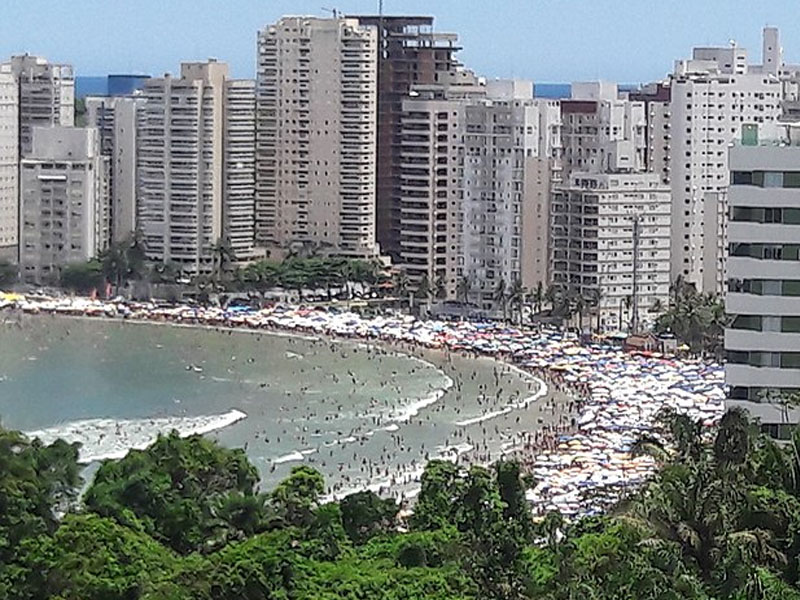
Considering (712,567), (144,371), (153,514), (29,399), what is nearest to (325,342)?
(144,371)

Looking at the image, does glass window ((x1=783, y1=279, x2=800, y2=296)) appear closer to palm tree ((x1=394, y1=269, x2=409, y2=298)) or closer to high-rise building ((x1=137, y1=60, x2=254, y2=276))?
palm tree ((x1=394, y1=269, x2=409, y2=298))

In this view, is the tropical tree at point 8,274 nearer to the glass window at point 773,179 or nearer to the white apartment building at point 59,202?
the white apartment building at point 59,202

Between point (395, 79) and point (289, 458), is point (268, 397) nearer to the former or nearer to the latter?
point (289, 458)

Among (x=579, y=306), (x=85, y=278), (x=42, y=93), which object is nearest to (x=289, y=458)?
(x=579, y=306)

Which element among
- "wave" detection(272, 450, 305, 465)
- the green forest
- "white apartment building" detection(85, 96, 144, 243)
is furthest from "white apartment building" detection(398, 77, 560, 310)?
the green forest

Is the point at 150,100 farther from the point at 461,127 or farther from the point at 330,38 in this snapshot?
the point at 461,127

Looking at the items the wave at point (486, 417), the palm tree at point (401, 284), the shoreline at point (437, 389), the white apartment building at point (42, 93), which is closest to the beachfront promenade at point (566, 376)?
the shoreline at point (437, 389)
